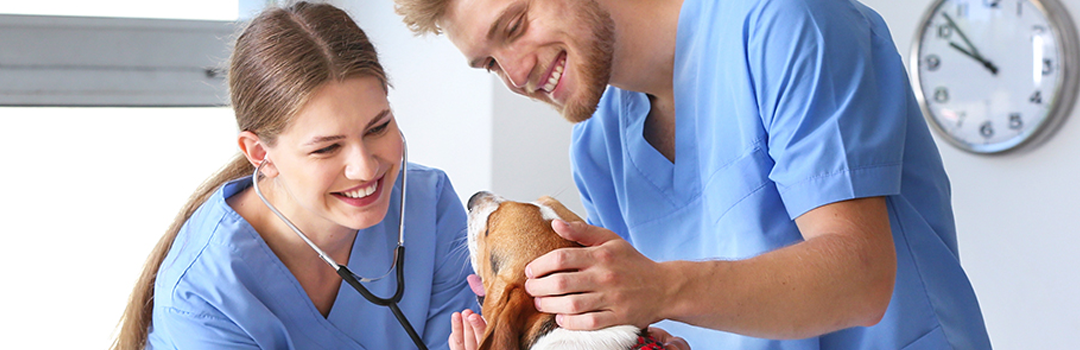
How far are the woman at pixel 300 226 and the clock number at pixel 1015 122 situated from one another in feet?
5.88

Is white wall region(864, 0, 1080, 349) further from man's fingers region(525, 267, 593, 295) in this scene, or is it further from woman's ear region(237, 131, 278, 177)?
woman's ear region(237, 131, 278, 177)

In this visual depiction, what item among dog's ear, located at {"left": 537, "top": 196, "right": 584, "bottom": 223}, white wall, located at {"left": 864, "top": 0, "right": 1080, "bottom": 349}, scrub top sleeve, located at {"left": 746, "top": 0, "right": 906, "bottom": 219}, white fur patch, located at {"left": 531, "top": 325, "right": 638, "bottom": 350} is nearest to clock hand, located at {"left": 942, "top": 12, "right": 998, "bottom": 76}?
white wall, located at {"left": 864, "top": 0, "right": 1080, "bottom": 349}

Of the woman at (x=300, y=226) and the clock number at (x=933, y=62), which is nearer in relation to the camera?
the woman at (x=300, y=226)

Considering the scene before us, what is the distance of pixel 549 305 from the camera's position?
0.83 m

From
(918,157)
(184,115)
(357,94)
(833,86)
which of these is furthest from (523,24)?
(184,115)

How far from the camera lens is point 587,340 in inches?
36.7

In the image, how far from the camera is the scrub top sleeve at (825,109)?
3.01 feet

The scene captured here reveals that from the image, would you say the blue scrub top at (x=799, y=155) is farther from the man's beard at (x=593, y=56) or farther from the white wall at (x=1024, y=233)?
the white wall at (x=1024, y=233)

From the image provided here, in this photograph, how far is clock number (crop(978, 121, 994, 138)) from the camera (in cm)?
230

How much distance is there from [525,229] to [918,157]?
61cm

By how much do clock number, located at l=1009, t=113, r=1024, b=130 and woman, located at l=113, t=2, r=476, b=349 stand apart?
179cm

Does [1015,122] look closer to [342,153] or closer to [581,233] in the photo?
[581,233]

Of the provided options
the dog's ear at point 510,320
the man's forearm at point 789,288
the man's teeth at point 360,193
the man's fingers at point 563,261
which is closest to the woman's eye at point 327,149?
the man's teeth at point 360,193

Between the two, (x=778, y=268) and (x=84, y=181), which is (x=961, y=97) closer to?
(x=778, y=268)
